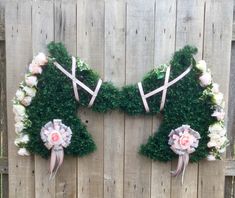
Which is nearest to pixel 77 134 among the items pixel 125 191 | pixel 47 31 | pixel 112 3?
pixel 125 191

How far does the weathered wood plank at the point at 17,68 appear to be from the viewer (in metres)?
2.60

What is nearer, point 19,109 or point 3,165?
point 19,109

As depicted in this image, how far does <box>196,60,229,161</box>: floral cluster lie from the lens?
2.51 meters

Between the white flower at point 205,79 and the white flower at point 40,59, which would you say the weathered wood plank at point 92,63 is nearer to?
the white flower at point 40,59

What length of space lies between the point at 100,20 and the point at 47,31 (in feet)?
1.05

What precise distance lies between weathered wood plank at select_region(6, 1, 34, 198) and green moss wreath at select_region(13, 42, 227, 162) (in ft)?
0.38

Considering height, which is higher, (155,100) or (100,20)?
(100,20)

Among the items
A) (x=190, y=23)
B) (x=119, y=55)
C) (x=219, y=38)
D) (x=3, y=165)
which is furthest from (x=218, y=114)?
(x=3, y=165)

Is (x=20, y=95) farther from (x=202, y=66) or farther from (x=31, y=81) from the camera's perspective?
(x=202, y=66)

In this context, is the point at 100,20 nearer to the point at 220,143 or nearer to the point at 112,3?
the point at 112,3

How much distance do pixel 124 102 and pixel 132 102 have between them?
1.9 inches

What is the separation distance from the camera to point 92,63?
8.52 ft

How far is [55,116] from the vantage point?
2566 millimetres

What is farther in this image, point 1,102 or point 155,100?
point 1,102
